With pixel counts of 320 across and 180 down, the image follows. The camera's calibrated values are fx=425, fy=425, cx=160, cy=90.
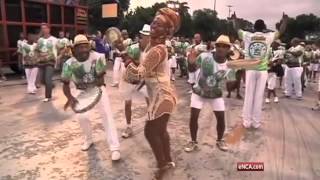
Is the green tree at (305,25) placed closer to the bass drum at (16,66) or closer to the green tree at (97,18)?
the green tree at (97,18)

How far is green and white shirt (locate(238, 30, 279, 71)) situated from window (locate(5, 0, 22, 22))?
956 centimetres

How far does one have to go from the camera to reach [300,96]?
12500 mm

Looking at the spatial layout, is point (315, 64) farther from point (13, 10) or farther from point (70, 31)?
point (13, 10)

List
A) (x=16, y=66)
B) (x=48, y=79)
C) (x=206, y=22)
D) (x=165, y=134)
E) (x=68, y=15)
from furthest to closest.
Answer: (x=206, y=22) < (x=68, y=15) < (x=16, y=66) < (x=48, y=79) < (x=165, y=134)

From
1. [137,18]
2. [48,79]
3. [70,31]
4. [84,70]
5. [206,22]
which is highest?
[137,18]

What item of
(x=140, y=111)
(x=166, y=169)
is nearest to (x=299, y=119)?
(x=140, y=111)

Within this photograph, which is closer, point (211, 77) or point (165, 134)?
point (165, 134)

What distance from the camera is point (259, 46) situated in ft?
24.7

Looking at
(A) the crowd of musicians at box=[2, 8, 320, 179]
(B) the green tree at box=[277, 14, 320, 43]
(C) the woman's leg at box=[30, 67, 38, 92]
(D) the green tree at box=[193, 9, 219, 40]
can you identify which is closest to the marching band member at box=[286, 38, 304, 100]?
(A) the crowd of musicians at box=[2, 8, 320, 179]

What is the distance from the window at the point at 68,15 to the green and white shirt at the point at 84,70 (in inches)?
450

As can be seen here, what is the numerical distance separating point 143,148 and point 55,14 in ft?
36.5

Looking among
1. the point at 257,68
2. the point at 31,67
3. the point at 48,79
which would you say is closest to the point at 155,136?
the point at 257,68

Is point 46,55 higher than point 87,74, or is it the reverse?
point 87,74

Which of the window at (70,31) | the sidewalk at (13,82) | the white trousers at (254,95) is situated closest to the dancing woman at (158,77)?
the white trousers at (254,95)
